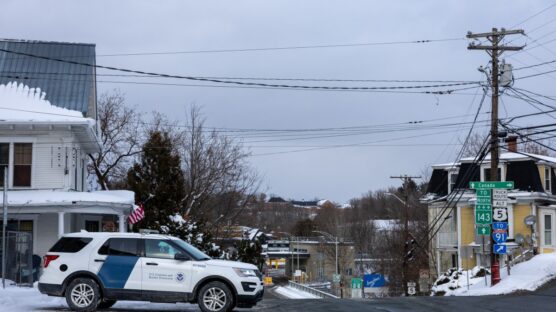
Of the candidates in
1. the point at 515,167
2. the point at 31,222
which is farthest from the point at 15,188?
the point at 515,167

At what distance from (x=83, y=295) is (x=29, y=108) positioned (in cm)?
1522

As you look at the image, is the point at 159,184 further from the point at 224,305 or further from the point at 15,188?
the point at 224,305

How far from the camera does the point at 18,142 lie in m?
28.4

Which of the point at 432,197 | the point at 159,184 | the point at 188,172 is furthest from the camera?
the point at 432,197

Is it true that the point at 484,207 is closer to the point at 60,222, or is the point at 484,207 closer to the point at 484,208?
the point at 484,208

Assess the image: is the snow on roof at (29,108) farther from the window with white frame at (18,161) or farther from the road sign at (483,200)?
the road sign at (483,200)

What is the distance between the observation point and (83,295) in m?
15.6

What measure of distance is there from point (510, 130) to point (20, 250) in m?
19.3

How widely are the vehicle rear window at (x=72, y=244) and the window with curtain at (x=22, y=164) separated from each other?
13327 mm

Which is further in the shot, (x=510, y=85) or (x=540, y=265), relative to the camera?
(x=510, y=85)

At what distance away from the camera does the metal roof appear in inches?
1170

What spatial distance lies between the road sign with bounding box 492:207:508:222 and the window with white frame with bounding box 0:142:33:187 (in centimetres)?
1837

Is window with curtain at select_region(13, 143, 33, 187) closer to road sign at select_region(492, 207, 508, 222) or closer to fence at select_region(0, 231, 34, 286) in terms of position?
fence at select_region(0, 231, 34, 286)

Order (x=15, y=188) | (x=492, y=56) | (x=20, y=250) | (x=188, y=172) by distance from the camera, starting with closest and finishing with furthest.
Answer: (x=20, y=250) < (x=15, y=188) < (x=492, y=56) < (x=188, y=172)
